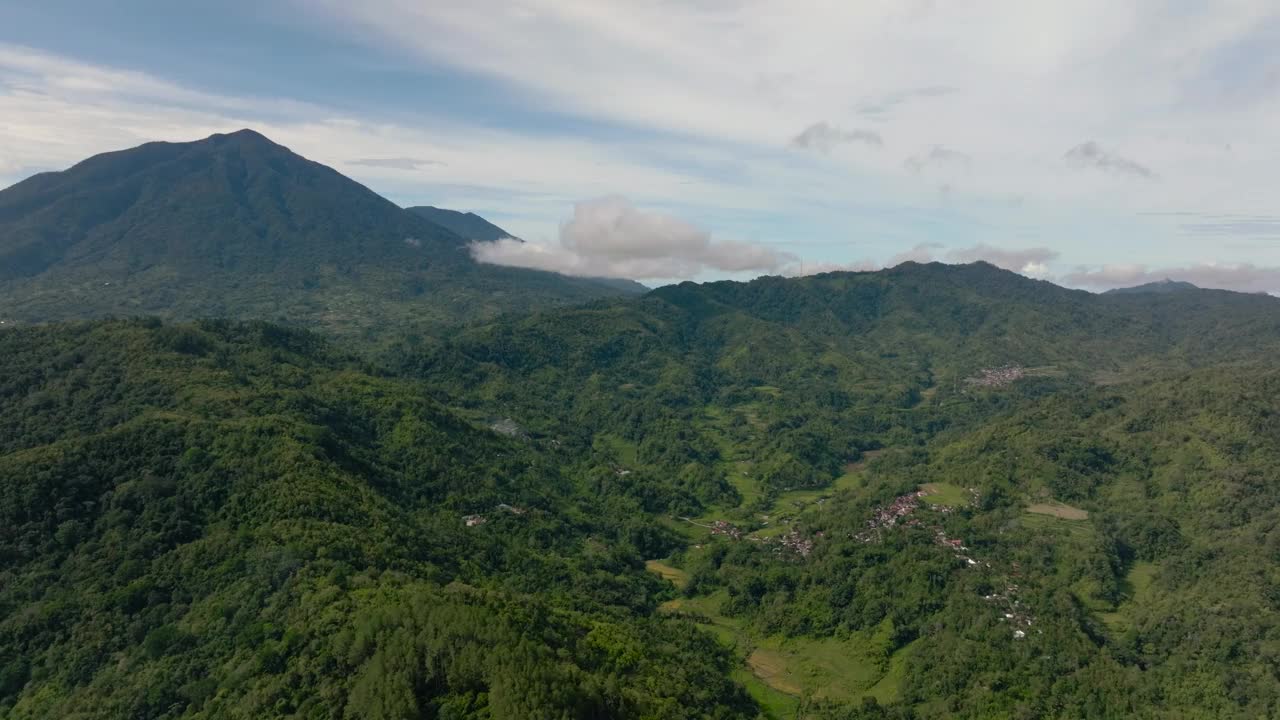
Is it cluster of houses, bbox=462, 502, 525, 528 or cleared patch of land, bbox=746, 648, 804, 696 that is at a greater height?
cluster of houses, bbox=462, 502, 525, 528

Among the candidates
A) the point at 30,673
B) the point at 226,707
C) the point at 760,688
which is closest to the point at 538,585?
the point at 760,688

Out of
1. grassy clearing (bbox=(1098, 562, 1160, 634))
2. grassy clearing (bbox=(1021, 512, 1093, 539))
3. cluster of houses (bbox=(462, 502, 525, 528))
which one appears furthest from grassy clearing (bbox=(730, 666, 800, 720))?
grassy clearing (bbox=(1021, 512, 1093, 539))

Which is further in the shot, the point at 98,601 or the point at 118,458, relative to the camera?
the point at 118,458

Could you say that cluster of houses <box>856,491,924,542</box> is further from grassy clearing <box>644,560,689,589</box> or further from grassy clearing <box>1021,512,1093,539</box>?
grassy clearing <box>644,560,689,589</box>

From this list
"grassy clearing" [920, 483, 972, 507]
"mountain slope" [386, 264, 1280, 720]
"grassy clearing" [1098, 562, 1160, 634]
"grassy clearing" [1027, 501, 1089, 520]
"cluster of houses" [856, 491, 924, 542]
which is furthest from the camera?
"grassy clearing" [920, 483, 972, 507]

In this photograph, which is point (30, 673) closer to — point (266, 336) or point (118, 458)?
point (118, 458)

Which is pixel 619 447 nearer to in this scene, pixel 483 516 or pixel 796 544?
pixel 483 516

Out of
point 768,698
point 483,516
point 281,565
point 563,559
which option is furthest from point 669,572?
point 281,565
